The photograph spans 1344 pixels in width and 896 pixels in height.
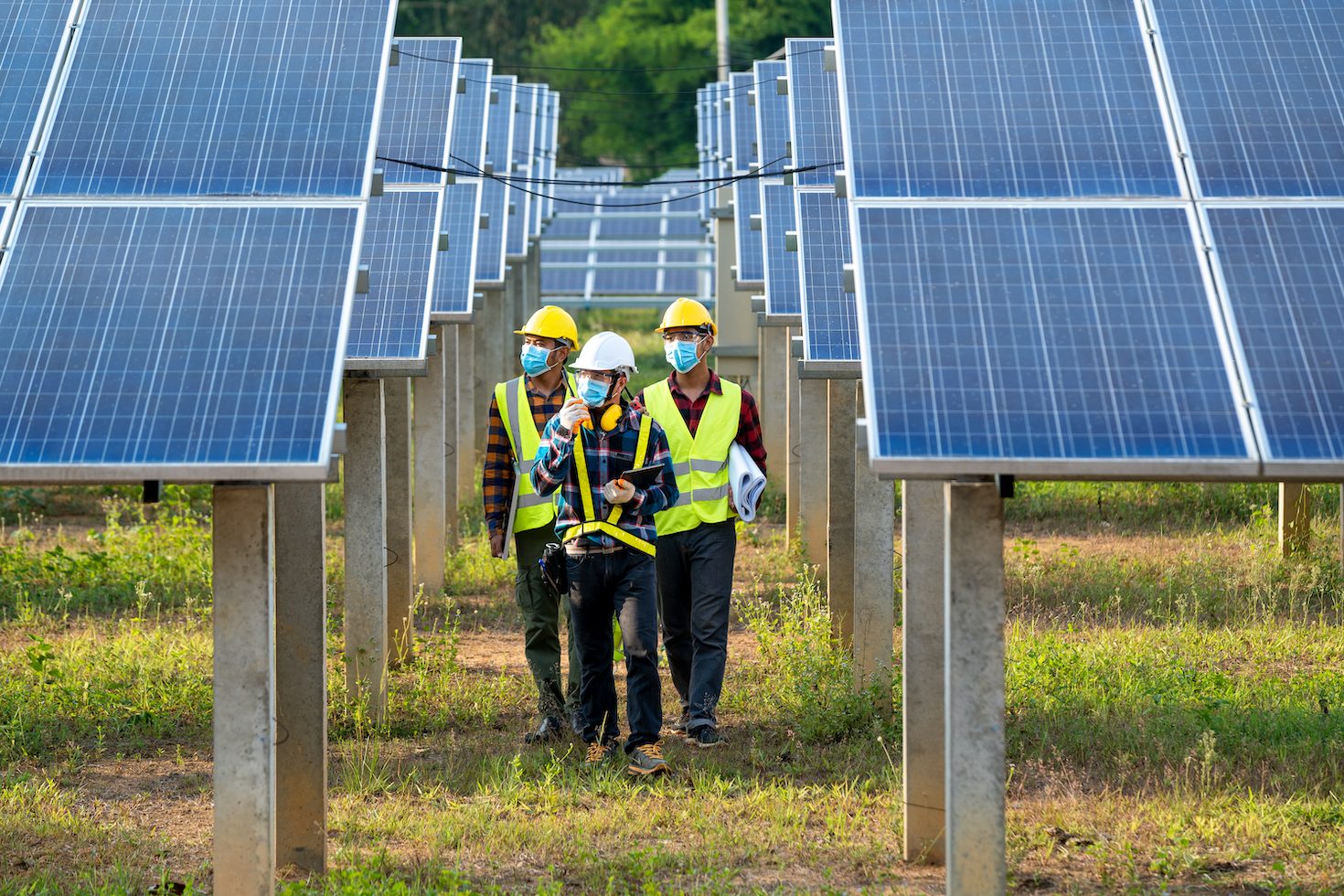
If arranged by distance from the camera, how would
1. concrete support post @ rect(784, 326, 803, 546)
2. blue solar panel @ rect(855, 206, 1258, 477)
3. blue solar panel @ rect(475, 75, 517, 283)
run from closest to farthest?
1. blue solar panel @ rect(855, 206, 1258, 477)
2. concrete support post @ rect(784, 326, 803, 546)
3. blue solar panel @ rect(475, 75, 517, 283)

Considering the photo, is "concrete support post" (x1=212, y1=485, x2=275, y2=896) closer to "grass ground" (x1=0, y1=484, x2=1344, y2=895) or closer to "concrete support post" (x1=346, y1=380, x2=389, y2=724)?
"grass ground" (x1=0, y1=484, x2=1344, y2=895)

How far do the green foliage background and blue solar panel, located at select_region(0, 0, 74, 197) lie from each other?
128ft

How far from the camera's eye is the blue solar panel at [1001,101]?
5.40m

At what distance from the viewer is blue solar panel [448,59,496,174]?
14758mm

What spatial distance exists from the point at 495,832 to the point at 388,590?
383cm

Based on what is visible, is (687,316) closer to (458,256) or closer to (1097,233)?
(1097,233)

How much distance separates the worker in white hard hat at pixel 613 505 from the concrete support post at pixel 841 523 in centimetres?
234

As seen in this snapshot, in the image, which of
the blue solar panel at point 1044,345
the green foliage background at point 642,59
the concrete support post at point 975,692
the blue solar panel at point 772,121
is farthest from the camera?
the green foliage background at point 642,59

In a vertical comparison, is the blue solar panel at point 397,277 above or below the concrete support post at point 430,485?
above

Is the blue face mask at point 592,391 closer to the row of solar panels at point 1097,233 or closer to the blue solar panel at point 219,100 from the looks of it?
the blue solar panel at point 219,100

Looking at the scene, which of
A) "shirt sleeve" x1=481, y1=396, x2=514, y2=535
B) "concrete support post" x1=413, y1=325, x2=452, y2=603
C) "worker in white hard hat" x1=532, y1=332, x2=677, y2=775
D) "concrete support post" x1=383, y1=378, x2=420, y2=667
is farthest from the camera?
"concrete support post" x1=413, y1=325, x2=452, y2=603

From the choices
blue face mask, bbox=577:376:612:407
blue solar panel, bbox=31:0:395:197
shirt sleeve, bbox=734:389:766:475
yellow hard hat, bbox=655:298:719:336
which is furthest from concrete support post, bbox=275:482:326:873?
shirt sleeve, bbox=734:389:766:475

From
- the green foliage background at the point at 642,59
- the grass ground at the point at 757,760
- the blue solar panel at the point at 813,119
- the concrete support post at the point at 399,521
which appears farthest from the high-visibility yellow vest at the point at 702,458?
the green foliage background at the point at 642,59

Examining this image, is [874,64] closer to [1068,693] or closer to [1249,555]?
[1068,693]
